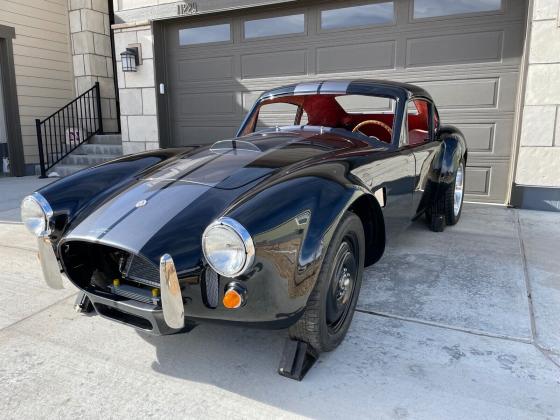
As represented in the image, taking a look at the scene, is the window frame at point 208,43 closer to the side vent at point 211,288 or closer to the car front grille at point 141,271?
the car front grille at point 141,271

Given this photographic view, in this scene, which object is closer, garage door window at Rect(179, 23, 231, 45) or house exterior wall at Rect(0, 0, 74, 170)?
garage door window at Rect(179, 23, 231, 45)

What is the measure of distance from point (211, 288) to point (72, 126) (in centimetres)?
885

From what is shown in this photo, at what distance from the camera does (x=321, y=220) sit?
184 centimetres

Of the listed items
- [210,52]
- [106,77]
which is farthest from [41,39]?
[210,52]

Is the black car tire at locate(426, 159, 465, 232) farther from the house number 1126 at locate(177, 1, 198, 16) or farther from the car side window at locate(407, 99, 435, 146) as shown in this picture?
the house number 1126 at locate(177, 1, 198, 16)

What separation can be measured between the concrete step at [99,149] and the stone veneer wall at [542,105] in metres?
6.79

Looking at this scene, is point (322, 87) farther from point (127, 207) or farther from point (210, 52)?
point (210, 52)

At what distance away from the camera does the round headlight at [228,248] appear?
5.20ft

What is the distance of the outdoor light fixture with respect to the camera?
7.12 m

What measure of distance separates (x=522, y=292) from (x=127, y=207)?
2.47 meters

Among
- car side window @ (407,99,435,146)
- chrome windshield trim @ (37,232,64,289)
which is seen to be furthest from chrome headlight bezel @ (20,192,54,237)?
car side window @ (407,99,435,146)

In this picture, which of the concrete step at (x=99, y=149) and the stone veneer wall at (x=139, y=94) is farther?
the concrete step at (x=99, y=149)

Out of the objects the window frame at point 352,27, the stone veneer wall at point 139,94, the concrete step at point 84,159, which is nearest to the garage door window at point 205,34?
the stone veneer wall at point 139,94

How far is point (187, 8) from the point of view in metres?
6.73
